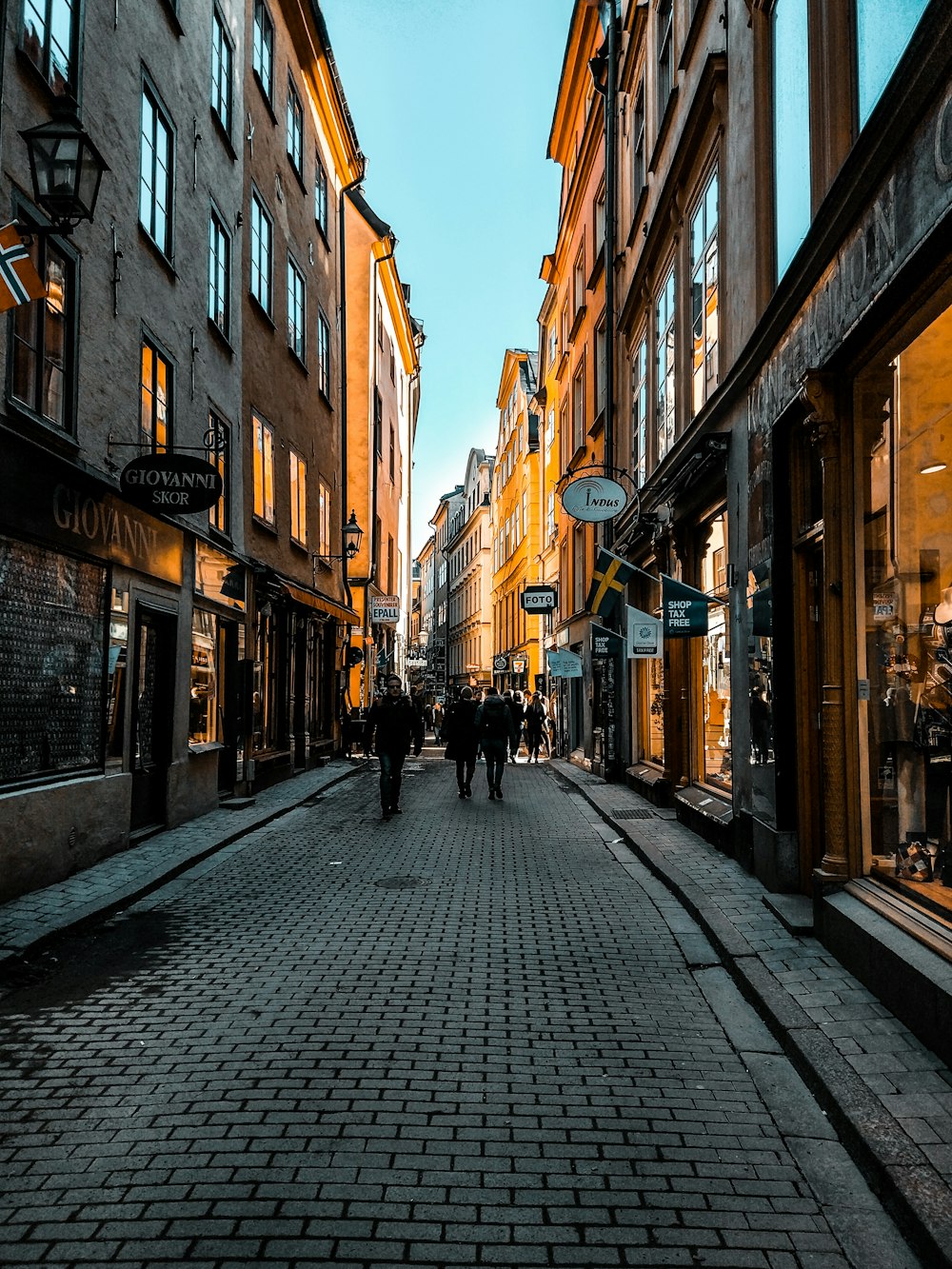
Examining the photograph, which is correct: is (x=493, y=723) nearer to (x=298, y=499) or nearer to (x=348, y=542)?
(x=298, y=499)

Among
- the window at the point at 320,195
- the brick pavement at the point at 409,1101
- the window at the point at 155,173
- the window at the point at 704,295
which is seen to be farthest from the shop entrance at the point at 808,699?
the window at the point at 320,195

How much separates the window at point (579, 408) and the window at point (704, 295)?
36.8ft

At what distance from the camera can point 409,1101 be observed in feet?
14.1

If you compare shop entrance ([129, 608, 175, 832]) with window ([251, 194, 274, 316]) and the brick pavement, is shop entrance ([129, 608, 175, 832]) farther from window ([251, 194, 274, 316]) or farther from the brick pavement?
window ([251, 194, 274, 316])

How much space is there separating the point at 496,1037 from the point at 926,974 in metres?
2.01

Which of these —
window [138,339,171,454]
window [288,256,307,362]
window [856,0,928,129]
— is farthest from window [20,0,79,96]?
window [288,256,307,362]

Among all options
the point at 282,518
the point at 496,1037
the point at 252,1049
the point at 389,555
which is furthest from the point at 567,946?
the point at 389,555

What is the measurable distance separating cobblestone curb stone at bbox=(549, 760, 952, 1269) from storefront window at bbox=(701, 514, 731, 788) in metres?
2.99

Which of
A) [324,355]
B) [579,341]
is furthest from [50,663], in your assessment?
[579,341]

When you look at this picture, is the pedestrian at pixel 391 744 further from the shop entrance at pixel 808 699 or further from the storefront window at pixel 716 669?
the shop entrance at pixel 808 699

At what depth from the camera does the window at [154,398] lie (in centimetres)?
1146

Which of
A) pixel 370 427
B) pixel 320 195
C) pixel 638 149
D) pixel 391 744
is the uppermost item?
pixel 320 195

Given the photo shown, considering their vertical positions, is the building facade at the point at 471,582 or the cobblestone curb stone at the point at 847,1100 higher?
the building facade at the point at 471,582

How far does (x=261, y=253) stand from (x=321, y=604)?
7.44m
